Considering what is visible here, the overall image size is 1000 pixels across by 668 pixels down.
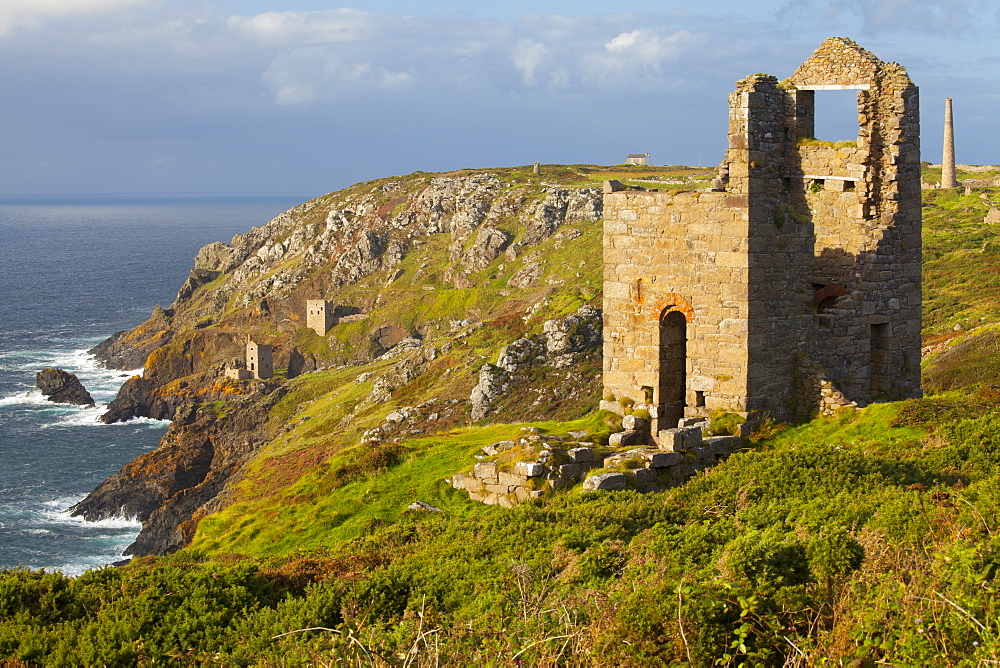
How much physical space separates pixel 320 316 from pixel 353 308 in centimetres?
350

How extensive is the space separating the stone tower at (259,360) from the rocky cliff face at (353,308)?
1.65m

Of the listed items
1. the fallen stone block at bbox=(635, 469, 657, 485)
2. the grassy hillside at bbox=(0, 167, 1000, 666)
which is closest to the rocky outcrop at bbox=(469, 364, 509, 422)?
the grassy hillside at bbox=(0, 167, 1000, 666)

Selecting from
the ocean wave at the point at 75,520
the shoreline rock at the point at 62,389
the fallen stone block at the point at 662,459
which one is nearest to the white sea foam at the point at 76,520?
the ocean wave at the point at 75,520

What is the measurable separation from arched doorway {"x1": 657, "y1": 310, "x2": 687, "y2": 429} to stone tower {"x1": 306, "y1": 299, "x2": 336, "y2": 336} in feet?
256

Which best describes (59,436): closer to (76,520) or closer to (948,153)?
(76,520)

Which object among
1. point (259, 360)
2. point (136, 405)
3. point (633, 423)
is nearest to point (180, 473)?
point (136, 405)

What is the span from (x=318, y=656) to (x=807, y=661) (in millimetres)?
3651

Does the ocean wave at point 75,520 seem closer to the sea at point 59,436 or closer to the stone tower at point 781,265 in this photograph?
the sea at point 59,436

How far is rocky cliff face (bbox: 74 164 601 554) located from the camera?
185ft

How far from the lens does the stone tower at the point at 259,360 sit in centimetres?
8919

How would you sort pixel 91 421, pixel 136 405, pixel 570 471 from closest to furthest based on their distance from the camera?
1. pixel 570 471
2. pixel 91 421
3. pixel 136 405

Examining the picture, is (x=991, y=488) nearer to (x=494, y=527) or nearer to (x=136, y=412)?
(x=494, y=527)

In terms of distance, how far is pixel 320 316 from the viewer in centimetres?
9475

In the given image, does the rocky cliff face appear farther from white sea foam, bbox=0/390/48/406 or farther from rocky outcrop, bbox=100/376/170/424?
white sea foam, bbox=0/390/48/406
